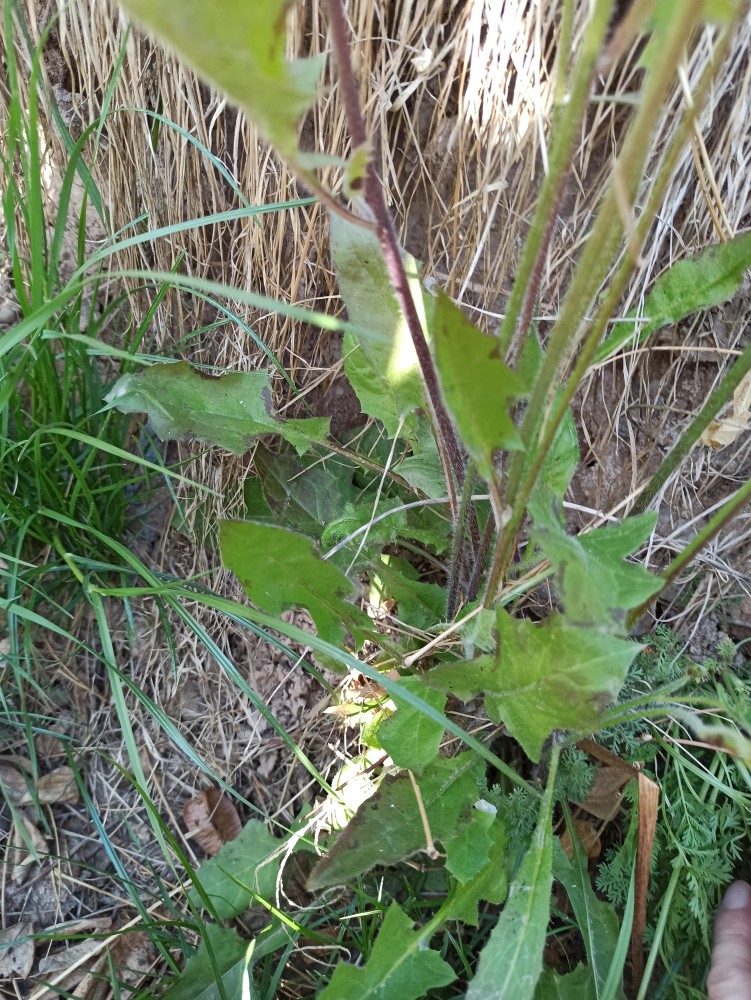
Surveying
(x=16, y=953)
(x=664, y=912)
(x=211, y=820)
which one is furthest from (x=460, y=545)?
(x=16, y=953)

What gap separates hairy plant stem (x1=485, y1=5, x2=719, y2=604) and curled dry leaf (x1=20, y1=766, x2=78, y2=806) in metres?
0.89

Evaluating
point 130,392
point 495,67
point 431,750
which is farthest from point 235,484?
point 495,67

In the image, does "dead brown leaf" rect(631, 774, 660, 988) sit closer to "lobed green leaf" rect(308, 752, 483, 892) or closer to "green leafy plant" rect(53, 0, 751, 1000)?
"green leafy plant" rect(53, 0, 751, 1000)

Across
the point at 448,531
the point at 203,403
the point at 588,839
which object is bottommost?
the point at 588,839

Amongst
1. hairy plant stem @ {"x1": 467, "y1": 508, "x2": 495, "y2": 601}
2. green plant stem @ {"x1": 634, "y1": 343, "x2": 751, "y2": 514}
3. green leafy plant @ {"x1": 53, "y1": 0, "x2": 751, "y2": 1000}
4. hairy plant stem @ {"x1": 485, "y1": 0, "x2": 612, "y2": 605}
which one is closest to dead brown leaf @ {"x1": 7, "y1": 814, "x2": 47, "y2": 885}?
green leafy plant @ {"x1": 53, "y1": 0, "x2": 751, "y2": 1000}

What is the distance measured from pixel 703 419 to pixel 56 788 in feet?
3.97

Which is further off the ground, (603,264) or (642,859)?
(603,264)

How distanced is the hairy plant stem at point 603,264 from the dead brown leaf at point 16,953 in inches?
39.2

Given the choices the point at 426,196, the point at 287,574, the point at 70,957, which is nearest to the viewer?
the point at 287,574

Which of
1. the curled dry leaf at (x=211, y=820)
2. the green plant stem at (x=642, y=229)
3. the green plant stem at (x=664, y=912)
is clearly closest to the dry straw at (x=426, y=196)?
the curled dry leaf at (x=211, y=820)

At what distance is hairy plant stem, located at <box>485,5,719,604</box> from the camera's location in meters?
0.41

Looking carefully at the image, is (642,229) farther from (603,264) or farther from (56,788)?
(56,788)

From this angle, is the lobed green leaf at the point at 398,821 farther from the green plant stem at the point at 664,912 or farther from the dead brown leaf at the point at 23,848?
the dead brown leaf at the point at 23,848

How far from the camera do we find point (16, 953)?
1.13 metres
